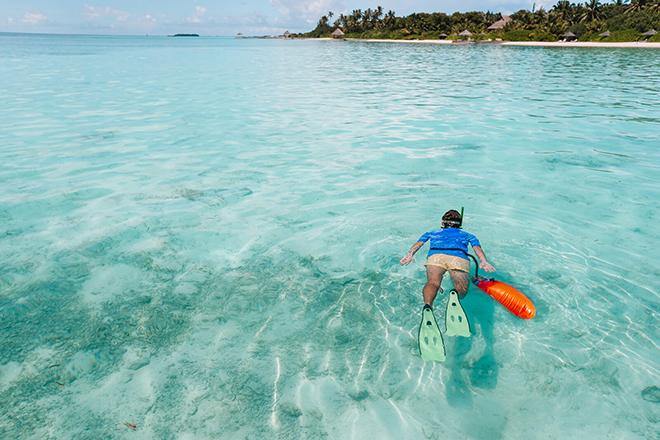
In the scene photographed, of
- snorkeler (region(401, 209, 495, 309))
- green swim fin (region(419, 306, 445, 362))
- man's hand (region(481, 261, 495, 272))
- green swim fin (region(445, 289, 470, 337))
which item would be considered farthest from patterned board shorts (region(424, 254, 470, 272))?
green swim fin (region(419, 306, 445, 362))

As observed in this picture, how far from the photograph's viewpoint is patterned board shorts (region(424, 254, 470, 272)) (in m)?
6.08

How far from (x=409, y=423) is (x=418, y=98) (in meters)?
23.1

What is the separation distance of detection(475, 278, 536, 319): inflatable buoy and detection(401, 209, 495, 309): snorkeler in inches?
9.8

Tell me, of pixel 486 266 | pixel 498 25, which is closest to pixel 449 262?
pixel 486 266

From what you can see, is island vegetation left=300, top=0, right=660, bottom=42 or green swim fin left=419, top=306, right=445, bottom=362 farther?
island vegetation left=300, top=0, right=660, bottom=42

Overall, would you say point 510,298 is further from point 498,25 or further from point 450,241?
point 498,25

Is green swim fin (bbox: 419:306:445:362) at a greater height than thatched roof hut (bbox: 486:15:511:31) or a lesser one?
lesser

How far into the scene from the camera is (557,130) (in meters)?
16.8

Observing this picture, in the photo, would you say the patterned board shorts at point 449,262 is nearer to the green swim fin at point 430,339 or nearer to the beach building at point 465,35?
the green swim fin at point 430,339

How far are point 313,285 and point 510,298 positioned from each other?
3.01m

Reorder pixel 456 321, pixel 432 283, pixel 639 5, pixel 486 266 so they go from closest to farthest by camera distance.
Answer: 1. pixel 456 321
2. pixel 432 283
3. pixel 486 266
4. pixel 639 5

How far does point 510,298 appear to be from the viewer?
599 centimetres

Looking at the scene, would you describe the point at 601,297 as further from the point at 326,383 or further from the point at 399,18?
the point at 399,18

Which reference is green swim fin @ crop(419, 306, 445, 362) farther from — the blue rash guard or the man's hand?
the man's hand
